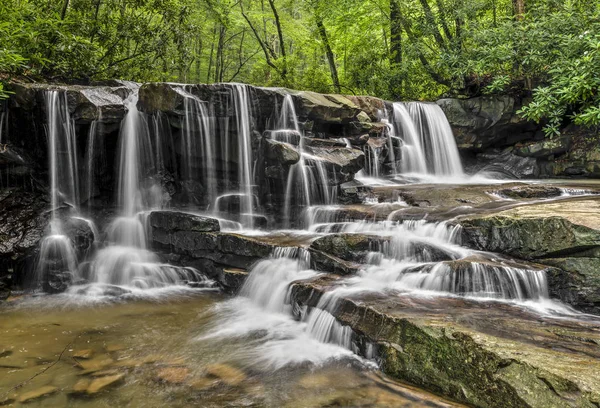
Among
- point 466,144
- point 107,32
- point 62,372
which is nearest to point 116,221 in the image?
point 62,372

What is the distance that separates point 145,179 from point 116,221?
4.33ft

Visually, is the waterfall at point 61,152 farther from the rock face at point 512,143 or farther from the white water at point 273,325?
the rock face at point 512,143

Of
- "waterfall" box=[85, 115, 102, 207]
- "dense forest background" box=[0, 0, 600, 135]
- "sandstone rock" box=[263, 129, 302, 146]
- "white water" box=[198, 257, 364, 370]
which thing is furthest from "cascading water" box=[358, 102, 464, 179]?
"waterfall" box=[85, 115, 102, 207]

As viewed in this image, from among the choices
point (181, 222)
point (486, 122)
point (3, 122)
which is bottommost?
point (181, 222)

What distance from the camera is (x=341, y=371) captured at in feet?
13.3

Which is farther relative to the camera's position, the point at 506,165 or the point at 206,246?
the point at 506,165

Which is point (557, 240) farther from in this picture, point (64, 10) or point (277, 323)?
point (64, 10)

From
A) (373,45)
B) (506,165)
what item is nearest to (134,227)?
(506,165)

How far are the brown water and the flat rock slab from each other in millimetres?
262

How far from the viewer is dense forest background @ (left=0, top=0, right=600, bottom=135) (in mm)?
9469

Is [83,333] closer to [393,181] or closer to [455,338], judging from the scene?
[455,338]

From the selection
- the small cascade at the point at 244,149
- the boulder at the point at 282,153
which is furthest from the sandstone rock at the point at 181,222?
the boulder at the point at 282,153

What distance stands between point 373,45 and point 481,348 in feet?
51.6

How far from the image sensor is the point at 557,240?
5.23 m
